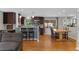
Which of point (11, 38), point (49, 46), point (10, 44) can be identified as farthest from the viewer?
point (49, 46)

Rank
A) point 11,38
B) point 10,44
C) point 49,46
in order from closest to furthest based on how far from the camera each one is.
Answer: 1. point 10,44
2. point 11,38
3. point 49,46

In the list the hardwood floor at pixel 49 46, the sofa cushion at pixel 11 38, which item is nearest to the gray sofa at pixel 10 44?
the sofa cushion at pixel 11 38

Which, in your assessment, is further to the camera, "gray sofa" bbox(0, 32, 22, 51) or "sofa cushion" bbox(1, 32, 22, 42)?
"sofa cushion" bbox(1, 32, 22, 42)

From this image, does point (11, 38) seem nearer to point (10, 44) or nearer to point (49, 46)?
point (10, 44)

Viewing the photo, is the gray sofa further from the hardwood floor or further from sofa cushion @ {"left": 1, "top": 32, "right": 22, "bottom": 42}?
the hardwood floor

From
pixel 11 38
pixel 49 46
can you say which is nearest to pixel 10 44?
pixel 11 38

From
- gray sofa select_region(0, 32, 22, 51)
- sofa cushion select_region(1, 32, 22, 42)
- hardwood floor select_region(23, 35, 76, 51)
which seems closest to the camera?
gray sofa select_region(0, 32, 22, 51)

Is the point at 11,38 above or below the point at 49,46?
above

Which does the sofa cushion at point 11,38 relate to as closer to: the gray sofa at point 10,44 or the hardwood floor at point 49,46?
the gray sofa at point 10,44

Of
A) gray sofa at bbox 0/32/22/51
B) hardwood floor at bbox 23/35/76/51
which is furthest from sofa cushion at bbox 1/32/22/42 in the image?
hardwood floor at bbox 23/35/76/51

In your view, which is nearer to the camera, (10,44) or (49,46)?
(10,44)
